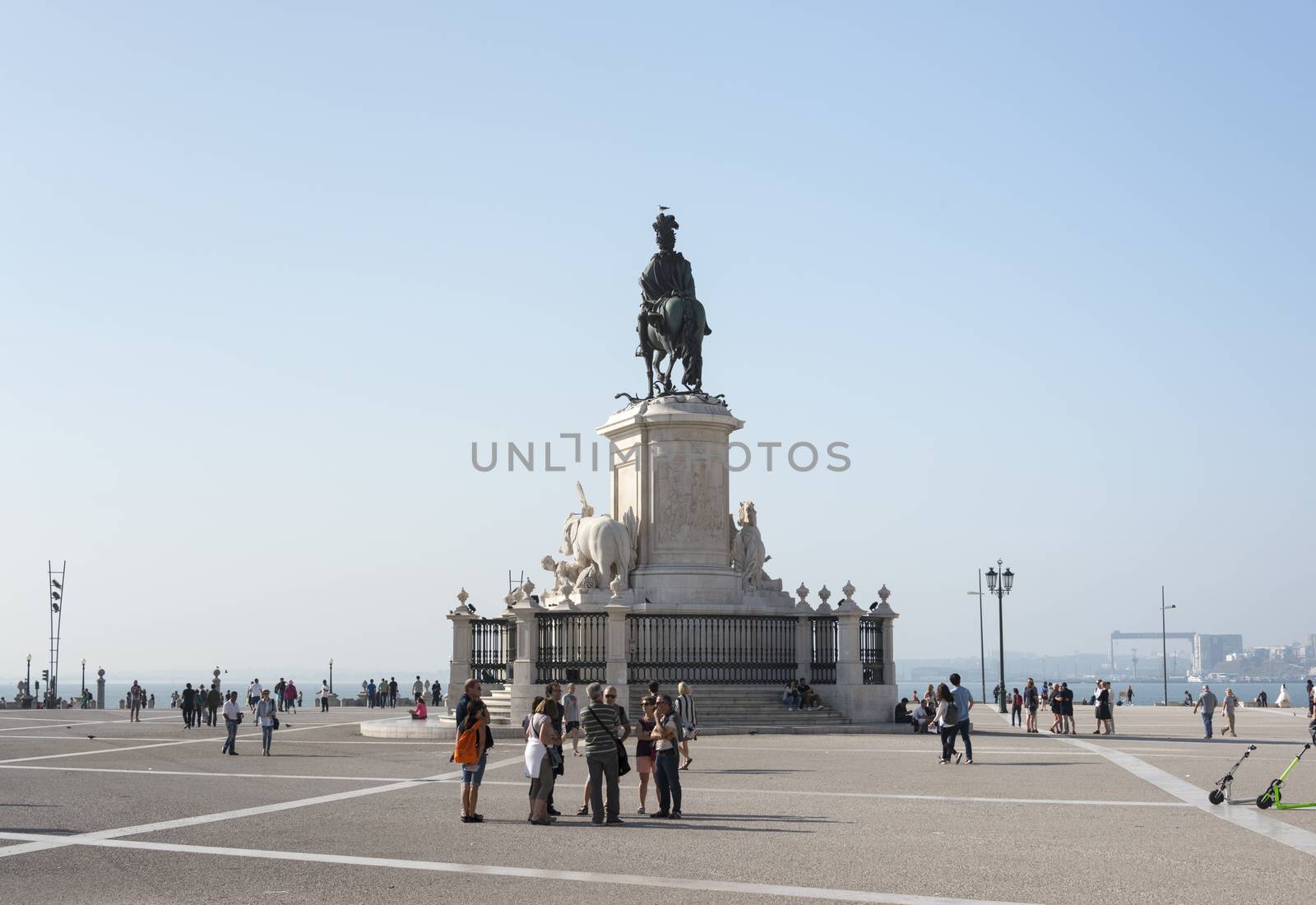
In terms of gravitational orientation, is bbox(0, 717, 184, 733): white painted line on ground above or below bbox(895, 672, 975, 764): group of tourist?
below

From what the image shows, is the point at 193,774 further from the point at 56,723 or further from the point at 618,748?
the point at 56,723

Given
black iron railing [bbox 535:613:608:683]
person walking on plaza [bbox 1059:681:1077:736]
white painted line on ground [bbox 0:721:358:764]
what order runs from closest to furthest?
1. white painted line on ground [bbox 0:721:358:764]
2. black iron railing [bbox 535:613:608:683]
3. person walking on plaza [bbox 1059:681:1077:736]

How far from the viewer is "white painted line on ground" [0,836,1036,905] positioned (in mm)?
10602

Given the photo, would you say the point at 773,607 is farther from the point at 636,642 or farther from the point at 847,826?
the point at 847,826

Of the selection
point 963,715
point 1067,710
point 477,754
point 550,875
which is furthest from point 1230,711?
point 550,875

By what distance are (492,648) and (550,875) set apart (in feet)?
73.9

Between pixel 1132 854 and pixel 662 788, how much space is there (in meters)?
4.92

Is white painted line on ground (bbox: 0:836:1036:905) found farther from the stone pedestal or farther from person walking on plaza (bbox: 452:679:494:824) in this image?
the stone pedestal

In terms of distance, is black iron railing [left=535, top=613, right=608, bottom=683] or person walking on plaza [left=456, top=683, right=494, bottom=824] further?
black iron railing [left=535, top=613, right=608, bottom=683]

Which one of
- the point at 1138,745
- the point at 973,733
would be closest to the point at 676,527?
the point at 973,733

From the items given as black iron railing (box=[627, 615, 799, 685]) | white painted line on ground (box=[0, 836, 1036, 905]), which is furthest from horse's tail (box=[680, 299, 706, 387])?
white painted line on ground (box=[0, 836, 1036, 905])

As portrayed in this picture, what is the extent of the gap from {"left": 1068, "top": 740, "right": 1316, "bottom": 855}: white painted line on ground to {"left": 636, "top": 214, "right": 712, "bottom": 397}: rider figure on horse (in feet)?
52.3

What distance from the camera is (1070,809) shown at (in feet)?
52.4

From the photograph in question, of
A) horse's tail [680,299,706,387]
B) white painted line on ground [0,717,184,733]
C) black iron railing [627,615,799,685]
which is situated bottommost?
white painted line on ground [0,717,184,733]
